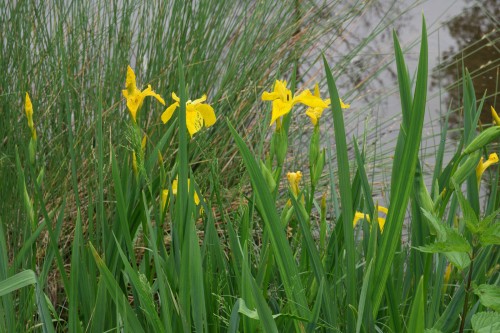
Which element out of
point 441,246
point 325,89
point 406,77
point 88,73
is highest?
point 88,73

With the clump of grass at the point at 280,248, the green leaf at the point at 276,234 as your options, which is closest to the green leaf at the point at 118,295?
the clump of grass at the point at 280,248

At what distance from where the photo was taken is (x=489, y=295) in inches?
30.5

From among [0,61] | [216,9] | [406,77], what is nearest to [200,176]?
[0,61]

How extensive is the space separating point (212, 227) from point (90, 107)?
882mm

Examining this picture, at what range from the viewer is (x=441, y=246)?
2.40 ft

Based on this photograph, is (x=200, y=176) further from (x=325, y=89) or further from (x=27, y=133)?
(x=325, y=89)

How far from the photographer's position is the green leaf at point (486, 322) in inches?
29.1

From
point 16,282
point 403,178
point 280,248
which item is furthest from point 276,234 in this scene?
point 16,282

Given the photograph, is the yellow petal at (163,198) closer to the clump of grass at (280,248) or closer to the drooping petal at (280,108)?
the clump of grass at (280,248)

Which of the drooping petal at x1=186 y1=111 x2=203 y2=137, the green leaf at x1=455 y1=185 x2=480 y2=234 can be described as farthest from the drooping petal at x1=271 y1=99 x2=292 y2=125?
the green leaf at x1=455 y1=185 x2=480 y2=234

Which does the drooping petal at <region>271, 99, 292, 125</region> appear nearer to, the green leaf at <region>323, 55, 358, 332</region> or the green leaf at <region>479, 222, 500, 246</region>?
the green leaf at <region>323, 55, 358, 332</region>

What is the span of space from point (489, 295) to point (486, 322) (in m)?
0.03

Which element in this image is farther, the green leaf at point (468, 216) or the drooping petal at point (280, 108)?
the drooping petal at point (280, 108)

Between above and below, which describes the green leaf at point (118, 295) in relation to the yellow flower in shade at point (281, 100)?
below
